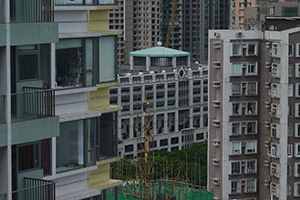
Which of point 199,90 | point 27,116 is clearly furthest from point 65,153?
point 199,90

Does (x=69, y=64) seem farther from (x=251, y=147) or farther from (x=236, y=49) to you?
(x=251, y=147)

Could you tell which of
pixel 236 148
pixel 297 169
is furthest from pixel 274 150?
pixel 236 148

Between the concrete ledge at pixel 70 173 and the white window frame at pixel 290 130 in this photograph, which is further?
the white window frame at pixel 290 130

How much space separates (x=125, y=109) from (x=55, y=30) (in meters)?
124

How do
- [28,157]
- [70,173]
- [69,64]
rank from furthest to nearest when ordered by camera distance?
[69,64]
[70,173]
[28,157]

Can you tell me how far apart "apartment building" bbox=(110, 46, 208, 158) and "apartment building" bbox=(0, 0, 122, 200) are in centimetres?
11263

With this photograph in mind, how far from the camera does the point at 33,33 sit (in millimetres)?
24812

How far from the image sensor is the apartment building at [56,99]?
2398cm

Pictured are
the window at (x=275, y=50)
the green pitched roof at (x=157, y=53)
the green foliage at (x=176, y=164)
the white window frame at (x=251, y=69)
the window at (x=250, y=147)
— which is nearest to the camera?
the window at (x=275, y=50)

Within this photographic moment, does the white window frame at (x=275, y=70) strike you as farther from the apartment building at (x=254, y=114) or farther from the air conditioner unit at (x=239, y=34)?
the air conditioner unit at (x=239, y=34)

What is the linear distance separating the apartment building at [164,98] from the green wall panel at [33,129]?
392ft

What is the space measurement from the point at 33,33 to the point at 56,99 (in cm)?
523

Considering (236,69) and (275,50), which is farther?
(236,69)

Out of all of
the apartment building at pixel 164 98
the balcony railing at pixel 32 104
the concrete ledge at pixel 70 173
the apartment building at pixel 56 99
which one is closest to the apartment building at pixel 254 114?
the apartment building at pixel 56 99
